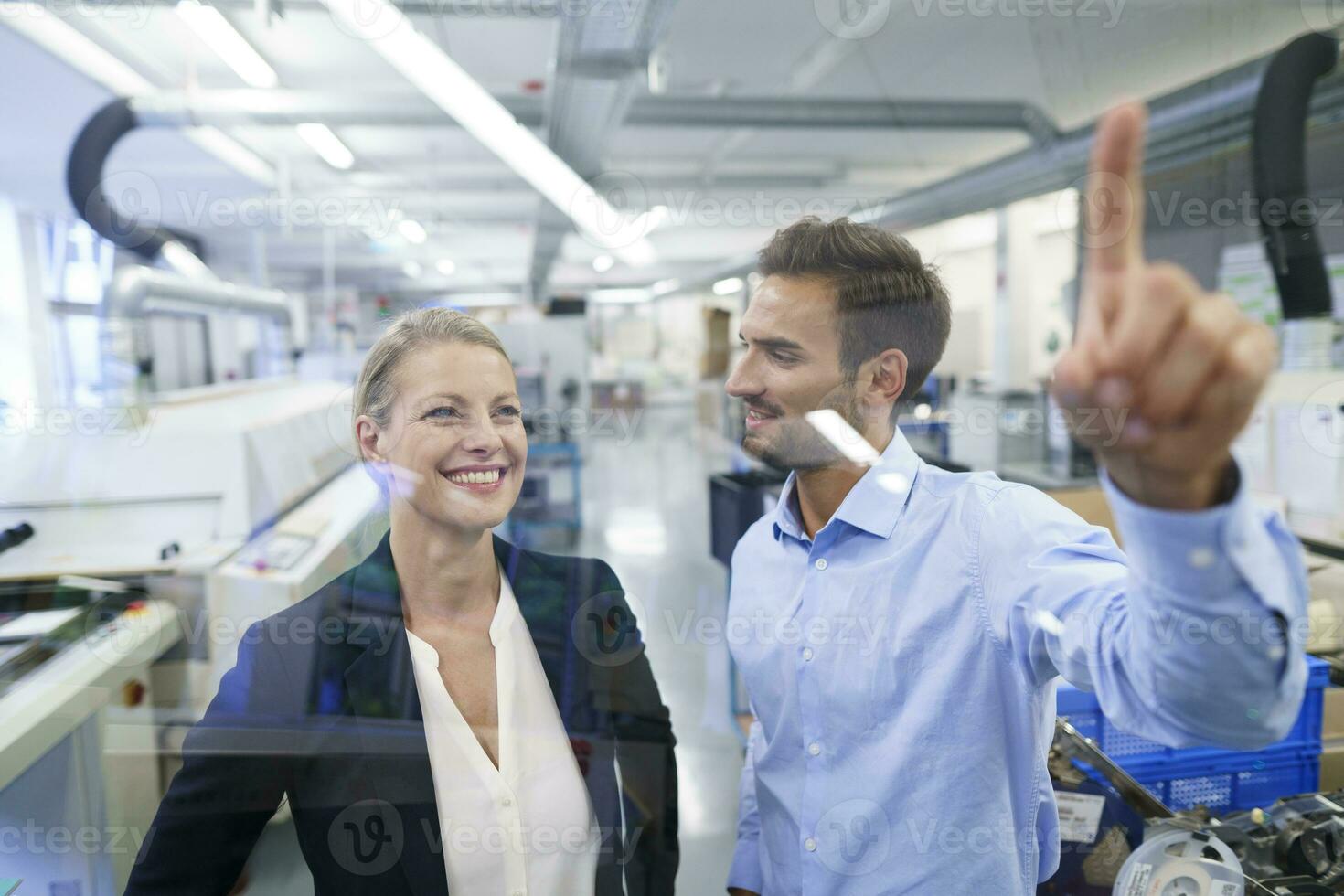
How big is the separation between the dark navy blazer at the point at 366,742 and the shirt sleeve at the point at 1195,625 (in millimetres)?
671

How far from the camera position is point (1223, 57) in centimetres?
114

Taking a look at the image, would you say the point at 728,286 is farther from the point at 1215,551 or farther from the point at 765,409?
the point at 1215,551

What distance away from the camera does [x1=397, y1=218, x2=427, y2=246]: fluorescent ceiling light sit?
240 centimetres

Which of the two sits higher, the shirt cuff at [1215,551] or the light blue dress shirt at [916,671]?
the shirt cuff at [1215,551]

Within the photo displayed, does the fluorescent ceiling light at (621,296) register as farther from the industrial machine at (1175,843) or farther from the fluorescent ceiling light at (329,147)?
the industrial machine at (1175,843)

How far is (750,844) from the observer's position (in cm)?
106

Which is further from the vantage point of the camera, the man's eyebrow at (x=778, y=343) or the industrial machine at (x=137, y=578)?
the industrial machine at (x=137, y=578)

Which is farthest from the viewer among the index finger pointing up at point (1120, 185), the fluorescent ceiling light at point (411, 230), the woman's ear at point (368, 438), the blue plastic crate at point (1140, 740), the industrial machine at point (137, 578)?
the fluorescent ceiling light at point (411, 230)

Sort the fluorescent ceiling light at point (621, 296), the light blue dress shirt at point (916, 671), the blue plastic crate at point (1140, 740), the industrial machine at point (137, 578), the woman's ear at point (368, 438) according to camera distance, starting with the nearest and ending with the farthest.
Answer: the light blue dress shirt at point (916, 671)
the woman's ear at point (368, 438)
the blue plastic crate at point (1140, 740)
the industrial machine at point (137, 578)
the fluorescent ceiling light at point (621, 296)

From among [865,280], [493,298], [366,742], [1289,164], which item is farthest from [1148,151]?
[493,298]

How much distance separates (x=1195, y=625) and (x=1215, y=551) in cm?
6

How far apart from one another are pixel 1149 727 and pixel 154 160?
2266 millimetres

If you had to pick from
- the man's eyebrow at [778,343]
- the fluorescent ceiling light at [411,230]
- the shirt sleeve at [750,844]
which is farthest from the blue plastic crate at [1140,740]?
the fluorescent ceiling light at [411,230]

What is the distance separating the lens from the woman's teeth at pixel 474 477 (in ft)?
3.20
